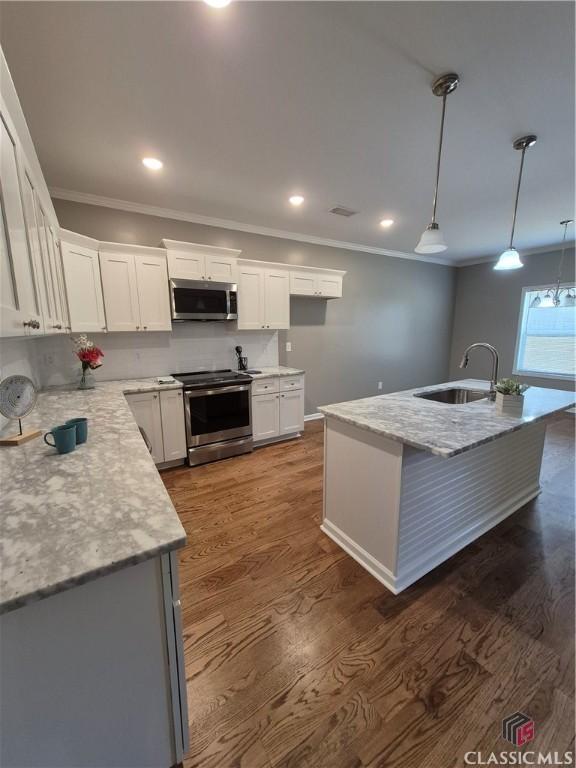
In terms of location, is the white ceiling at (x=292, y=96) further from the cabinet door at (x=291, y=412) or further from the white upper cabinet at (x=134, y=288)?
the cabinet door at (x=291, y=412)

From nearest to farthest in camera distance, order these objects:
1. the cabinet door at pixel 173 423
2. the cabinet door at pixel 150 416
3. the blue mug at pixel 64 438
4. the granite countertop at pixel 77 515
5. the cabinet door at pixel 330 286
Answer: the granite countertop at pixel 77 515
the blue mug at pixel 64 438
the cabinet door at pixel 150 416
the cabinet door at pixel 173 423
the cabinet door at pixel 330 286

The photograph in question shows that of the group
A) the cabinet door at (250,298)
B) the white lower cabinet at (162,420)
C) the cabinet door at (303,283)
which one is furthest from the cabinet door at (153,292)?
the cabinet door at (303,283)

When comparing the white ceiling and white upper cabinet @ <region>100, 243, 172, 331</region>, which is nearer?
the white ceiling

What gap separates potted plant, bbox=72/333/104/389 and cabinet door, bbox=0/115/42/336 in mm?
1415

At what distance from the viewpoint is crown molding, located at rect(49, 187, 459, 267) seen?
294cm

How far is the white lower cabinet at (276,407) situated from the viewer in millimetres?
3633

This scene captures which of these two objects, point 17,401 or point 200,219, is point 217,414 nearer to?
point 17,401

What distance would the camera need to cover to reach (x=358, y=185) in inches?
110

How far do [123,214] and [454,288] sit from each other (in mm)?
6160

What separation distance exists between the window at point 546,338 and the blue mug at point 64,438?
6.14 m

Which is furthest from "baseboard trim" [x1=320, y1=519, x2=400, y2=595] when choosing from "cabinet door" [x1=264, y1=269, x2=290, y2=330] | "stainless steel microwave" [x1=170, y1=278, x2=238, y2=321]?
"cabinet door" [x1=264, y1=269, x2=290, y2=330]

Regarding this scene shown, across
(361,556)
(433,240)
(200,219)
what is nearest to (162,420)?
(361,556)

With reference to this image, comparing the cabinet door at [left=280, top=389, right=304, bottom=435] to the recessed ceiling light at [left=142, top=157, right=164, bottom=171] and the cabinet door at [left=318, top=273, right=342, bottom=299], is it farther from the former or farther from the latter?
the recessed ceiling light at [left=142, top=157, right=164, bottom=171]

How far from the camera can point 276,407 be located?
149 inches
